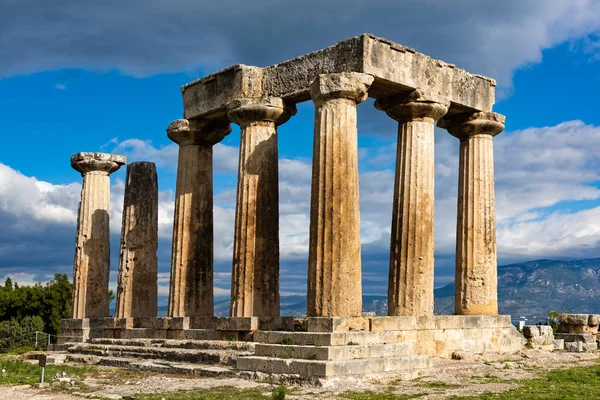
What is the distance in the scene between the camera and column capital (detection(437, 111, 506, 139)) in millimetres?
28328

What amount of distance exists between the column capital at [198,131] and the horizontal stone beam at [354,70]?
0.41 m

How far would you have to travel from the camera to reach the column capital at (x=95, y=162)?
3738 cm

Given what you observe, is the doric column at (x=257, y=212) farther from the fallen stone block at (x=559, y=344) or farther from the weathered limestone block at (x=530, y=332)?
the fallen stone block at (x=559, y=344)

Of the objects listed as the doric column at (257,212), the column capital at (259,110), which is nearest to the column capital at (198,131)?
the column capital at (259,110)

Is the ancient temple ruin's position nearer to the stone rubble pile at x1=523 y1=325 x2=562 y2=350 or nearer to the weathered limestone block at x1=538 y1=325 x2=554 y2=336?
the stone rubble pile at x1=523 y1=325 x2=562 y2=350

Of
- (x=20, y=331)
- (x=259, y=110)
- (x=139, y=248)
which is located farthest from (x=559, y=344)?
(x=20, y=331)

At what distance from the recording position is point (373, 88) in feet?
81.9

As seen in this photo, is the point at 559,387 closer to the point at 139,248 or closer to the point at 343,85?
the point at 343,85

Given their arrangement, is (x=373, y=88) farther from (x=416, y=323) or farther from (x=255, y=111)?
(x=416, y=323)

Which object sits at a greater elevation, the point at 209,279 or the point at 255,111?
the point at 255,111

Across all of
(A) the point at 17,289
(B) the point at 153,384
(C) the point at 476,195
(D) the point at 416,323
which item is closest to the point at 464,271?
(C) the point at 476,195

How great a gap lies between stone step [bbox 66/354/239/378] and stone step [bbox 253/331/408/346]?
1370mm

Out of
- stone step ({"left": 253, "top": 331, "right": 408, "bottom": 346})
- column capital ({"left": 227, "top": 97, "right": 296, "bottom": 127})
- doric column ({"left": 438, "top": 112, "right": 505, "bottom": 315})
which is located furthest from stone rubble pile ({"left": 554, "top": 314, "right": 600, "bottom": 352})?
column capital ({"left": 227, "top": 97, "right": 296, "bottom": 127})

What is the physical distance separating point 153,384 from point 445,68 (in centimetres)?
1373
